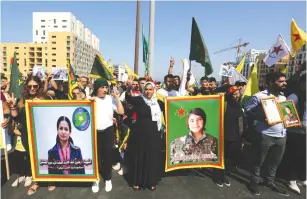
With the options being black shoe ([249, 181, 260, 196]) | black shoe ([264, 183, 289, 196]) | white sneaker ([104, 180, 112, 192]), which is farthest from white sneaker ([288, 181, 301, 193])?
white sneaker ([104, 180, 112, 192])

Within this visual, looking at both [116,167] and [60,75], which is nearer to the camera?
[116,167]

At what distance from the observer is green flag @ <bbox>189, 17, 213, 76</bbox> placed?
207 inches

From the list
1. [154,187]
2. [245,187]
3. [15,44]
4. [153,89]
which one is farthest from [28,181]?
[15,44]

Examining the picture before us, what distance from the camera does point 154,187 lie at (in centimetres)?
385

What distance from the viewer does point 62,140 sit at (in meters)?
3.63

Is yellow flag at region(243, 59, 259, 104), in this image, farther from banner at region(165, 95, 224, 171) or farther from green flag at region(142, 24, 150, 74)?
green flag at region(142, 24, 150, 74)

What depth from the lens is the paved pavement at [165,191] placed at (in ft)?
12.0

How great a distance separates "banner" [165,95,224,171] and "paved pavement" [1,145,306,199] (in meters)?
0.37

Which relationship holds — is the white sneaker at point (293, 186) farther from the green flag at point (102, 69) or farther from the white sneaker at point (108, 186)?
the green flag at point (102, 69)

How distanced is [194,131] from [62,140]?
212cm

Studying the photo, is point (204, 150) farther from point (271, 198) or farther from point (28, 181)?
point (28, 181)

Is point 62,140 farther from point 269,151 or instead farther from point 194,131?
point 269,151

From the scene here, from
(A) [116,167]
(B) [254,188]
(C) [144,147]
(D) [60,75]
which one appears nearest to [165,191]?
(C) [144,147]

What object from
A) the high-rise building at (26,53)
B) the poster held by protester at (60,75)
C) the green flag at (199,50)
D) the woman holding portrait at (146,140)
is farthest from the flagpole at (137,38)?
the high-rise building at (26,53)
